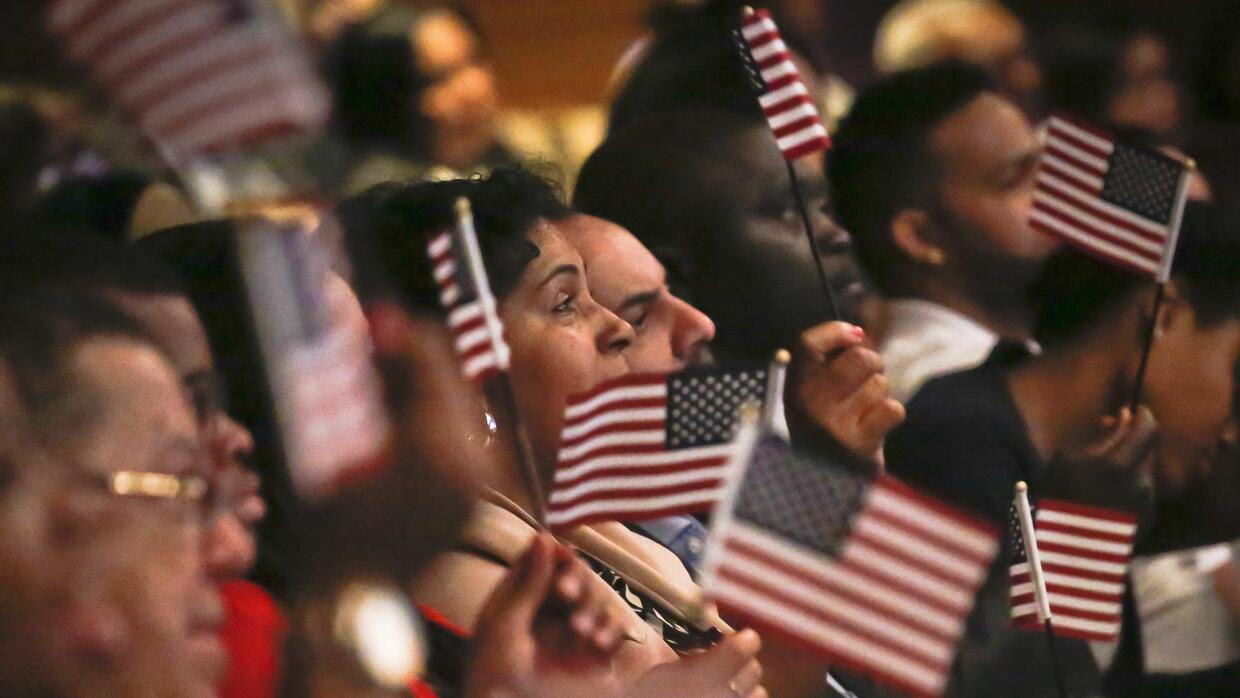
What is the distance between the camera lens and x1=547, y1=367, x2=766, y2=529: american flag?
2438 mm

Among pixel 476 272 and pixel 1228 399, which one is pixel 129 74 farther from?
pixel 1228 399

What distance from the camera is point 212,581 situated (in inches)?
65.1

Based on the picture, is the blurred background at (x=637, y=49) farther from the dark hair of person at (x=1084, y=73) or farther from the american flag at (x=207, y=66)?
the american flag at (x=207, y=66)

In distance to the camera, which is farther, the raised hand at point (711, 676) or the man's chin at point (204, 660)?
the raised hand at point (711, 676)

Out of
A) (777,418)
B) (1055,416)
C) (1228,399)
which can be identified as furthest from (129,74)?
(1228,399)

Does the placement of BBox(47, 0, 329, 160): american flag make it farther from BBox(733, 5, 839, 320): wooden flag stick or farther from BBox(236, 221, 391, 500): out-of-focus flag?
BBox(733, 5, 839, 320): wooden flag stick

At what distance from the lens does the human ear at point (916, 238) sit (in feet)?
12.7

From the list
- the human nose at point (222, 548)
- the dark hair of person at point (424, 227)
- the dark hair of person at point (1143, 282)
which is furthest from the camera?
the dark hair of person at point (1143, 282)

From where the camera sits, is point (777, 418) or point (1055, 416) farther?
point (1055, 416)

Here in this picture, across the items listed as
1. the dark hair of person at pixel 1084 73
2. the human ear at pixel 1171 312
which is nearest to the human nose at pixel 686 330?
the human ear at pixel 1171 312

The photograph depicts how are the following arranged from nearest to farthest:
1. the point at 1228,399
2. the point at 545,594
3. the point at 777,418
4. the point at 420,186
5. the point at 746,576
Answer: the point at 545,594, the point at 746,576, the point at 420,186, the point at 777,418, the point at 1228,399

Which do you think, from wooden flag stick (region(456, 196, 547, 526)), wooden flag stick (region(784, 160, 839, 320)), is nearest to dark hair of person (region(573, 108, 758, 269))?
wooden flag stick (region(784, 160, 839, 320))

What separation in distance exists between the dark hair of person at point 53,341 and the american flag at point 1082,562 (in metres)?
1.67

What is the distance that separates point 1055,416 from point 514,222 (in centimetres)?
135
